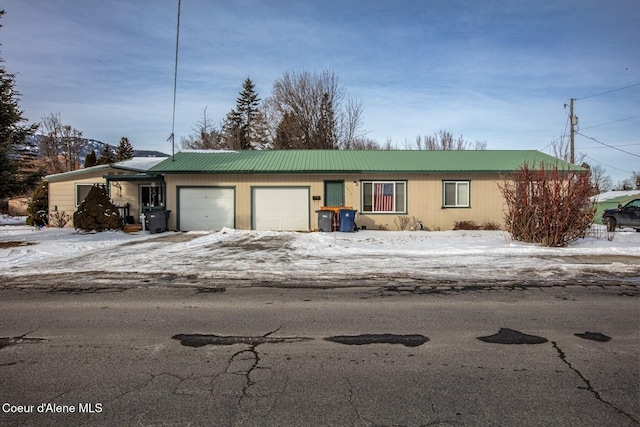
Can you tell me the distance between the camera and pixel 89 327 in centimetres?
512

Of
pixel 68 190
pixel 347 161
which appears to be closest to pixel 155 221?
pixel 68 190

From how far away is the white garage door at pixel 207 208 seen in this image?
19.9 metres

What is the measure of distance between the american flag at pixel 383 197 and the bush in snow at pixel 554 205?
7.04m

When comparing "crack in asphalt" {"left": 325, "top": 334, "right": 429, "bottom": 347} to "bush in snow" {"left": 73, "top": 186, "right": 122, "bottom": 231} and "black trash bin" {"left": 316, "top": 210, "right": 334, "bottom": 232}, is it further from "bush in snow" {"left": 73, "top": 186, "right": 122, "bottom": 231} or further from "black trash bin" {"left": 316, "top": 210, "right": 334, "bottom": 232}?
"bush in snow" {"left": 73, "top": 186, "right": 122, "bottom": 231}

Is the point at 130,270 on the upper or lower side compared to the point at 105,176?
lower

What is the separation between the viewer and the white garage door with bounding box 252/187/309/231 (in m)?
19.9

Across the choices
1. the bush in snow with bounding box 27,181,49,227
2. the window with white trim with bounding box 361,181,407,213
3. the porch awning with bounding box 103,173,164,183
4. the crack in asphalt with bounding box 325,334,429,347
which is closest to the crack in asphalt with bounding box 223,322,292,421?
the crack in asphalt with bounding box 325,334,429,347

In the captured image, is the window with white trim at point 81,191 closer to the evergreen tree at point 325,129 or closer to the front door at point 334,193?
the front door at point 334,193

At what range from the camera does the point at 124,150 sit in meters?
47.5

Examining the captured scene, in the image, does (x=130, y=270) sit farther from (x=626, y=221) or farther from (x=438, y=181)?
(x=626, y=221)

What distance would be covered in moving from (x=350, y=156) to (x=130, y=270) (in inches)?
590

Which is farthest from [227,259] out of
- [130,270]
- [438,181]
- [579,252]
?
[438,181]

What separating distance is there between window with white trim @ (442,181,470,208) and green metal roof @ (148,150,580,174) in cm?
79

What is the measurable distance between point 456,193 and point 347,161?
5723 millimetres
